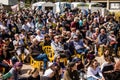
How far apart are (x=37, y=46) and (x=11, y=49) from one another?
89cm

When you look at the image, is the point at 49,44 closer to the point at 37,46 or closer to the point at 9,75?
the point at 37,46

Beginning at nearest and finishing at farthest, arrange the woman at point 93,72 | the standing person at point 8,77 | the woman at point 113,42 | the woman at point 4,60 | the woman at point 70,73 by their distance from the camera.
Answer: the woman at point 70,73 → the standing person at point 8,77 → the woman at point 93,72 → the woman at point 4,60 → the woman at point 113,42

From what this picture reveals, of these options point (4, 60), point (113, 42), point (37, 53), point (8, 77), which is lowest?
point (113, 42)

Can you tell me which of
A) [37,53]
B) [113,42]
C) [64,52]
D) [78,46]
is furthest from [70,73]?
[113,42]

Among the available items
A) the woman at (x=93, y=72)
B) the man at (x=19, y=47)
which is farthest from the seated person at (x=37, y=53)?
the woman at (x=93, y=72)

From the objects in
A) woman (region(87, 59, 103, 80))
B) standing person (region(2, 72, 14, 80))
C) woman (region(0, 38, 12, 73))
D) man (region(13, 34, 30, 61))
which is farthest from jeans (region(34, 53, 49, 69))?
standing person (region(2, 72, 14, 80))

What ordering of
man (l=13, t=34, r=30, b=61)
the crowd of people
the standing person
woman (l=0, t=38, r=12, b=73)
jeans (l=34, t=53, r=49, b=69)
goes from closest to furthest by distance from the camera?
the standing person < the crowd of people < woman (l=0, t=38, r=12, b=73) < jeans (l=34, t=53, r=49, b=69) < man (l=13, t=34, r=30, b=61)

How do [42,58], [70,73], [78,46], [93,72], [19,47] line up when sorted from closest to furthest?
[70,73] < [93,72] < [42,58] < [78,46] < [19,47]

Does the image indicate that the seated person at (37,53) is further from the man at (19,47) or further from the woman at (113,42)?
the woman at (113,42)

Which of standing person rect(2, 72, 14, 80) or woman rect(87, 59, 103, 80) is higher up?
standing person rect(2, 72, 14, 80)

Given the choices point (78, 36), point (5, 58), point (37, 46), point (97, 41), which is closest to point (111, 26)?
point (97, 41)

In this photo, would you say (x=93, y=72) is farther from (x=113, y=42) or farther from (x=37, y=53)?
(x=113, y=42)

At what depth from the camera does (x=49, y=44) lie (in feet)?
46.4

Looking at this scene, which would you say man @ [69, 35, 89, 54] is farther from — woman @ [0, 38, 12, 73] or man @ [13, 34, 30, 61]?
woman @ [0, 38, 12, 73]
